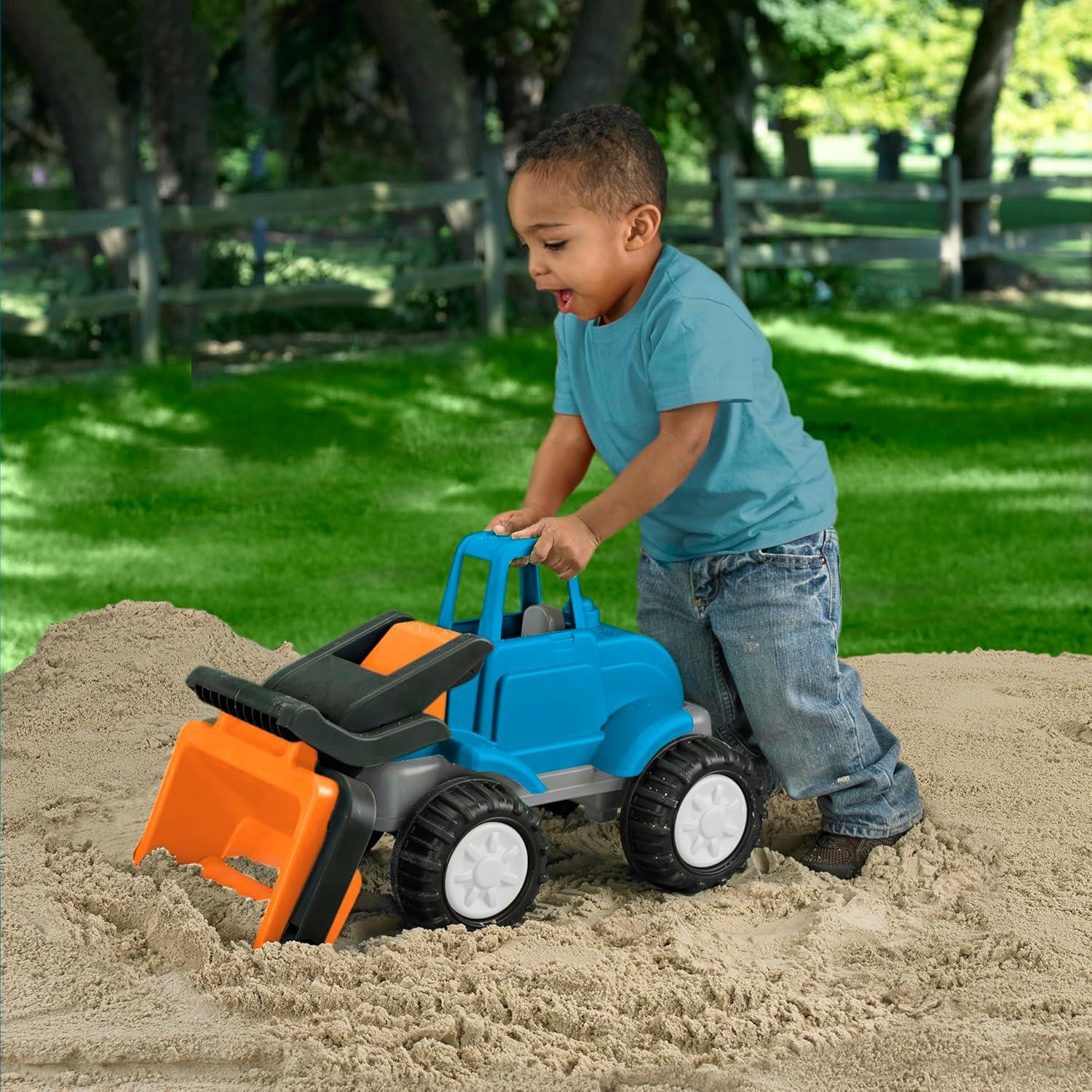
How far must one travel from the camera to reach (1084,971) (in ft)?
7.52

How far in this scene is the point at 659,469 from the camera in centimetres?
249

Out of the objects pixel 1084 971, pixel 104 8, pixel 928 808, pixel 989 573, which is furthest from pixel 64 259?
pixel 1084 971

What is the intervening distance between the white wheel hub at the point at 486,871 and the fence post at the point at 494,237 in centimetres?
742

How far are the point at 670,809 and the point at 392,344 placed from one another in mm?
7420

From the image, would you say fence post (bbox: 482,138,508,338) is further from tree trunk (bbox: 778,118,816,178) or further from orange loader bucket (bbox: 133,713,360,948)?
tree trunk (bbox: 778,118,816,178)

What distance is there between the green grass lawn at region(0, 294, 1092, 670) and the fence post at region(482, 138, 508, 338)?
1.16 feet

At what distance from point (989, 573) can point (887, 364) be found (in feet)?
14.9

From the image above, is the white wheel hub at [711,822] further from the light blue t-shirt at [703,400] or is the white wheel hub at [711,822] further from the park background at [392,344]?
the park background at [392,344]

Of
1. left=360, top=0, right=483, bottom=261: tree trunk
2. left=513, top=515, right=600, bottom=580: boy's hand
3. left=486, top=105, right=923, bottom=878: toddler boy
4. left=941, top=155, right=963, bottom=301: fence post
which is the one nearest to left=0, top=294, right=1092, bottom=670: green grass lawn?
left=360, top=0, right=483, bottom=261: tree trunk

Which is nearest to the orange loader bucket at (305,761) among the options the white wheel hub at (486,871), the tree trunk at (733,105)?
the white wheel hub at (486,871)

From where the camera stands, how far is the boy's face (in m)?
2.50

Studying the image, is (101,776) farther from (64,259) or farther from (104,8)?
(104,8)

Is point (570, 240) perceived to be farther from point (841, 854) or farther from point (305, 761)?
point (841, 854)

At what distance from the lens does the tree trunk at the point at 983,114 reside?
12312 mm
